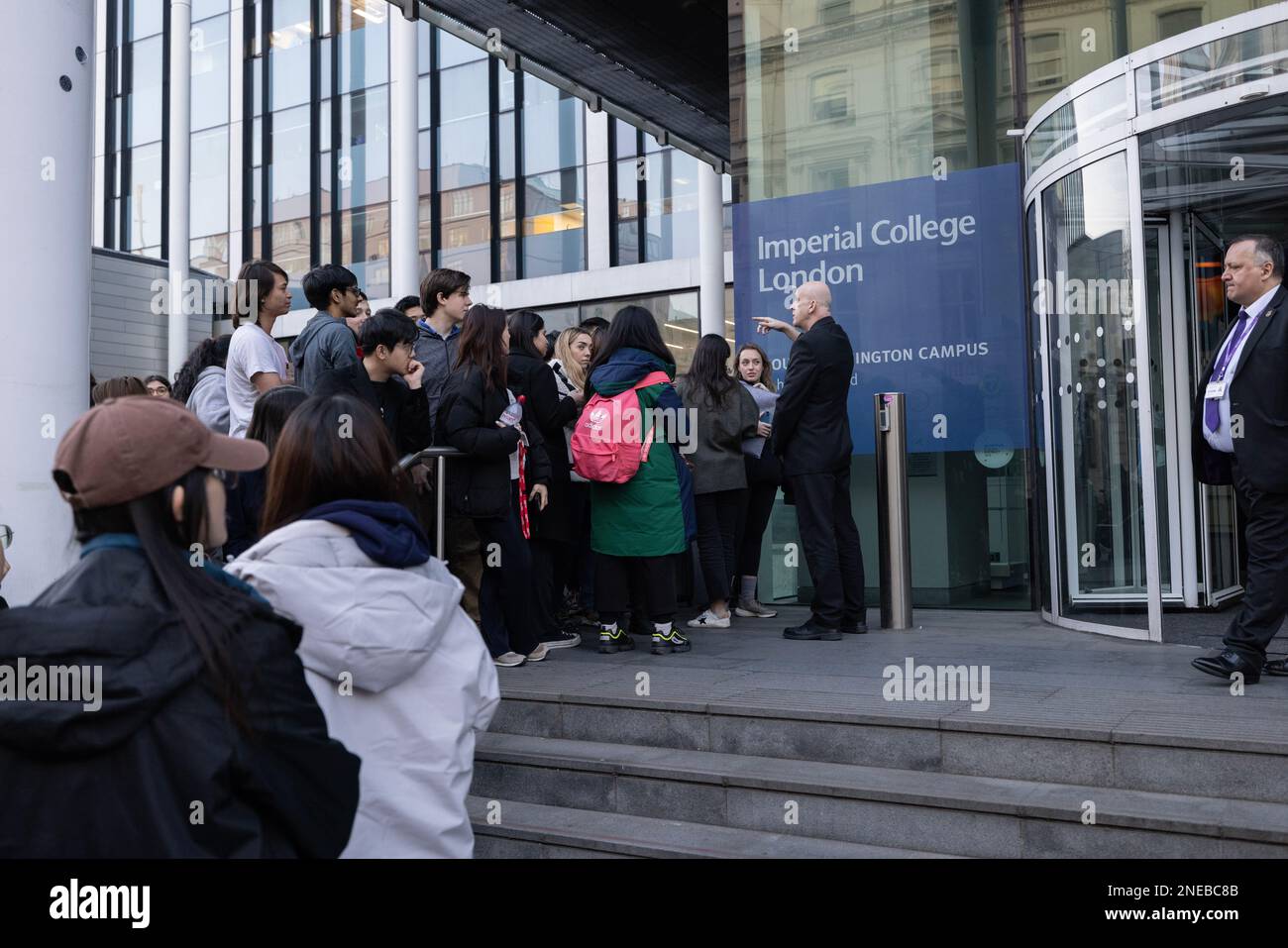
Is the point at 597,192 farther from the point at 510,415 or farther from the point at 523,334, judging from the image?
the point at 510,415

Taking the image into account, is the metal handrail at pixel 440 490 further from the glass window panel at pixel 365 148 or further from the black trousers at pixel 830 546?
the glass window panel at pixel 365 148

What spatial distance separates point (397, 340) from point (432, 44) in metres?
19.6

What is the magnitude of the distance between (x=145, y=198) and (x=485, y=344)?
84.3 ft

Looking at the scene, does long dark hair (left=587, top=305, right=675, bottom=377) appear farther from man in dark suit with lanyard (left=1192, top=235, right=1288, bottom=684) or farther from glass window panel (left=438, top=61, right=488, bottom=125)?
glass window panel (left=438, top=61, right=488, bottom=125)

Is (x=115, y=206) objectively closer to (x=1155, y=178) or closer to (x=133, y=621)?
(x=1155, y=178)

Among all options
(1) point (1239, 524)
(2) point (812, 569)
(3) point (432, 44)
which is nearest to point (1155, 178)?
(1) point (1239, 524)

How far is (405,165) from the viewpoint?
19.2m

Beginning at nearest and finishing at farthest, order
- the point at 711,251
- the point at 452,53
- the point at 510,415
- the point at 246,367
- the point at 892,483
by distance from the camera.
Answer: the point at 246,367, the point at 510,415, the point at 892,483, the point at 711,251, the point at 452,53

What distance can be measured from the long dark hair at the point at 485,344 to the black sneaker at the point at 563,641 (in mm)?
1517

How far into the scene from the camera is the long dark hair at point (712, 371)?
7.22 meters

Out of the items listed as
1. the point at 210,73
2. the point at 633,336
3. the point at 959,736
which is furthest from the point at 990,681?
the point at 210,73

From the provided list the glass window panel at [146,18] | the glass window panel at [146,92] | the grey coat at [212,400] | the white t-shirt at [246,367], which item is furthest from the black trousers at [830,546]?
the glass window panel at [146,18]

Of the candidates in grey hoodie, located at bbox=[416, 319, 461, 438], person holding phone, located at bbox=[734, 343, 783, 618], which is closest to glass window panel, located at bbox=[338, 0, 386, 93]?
person holding phone, located at bbox=[734, 343, 783, 618]

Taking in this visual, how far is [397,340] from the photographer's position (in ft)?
16.9
